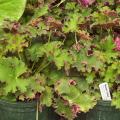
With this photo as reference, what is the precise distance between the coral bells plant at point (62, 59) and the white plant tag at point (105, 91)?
0.03 metres

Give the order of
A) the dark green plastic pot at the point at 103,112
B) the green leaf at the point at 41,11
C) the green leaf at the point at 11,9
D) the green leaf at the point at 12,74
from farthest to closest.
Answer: the green leaf at the point at 11,9, the green leaf at the point at 41,11, the dark green plastic pot at the point at 103,112, the green leaf at the point at 12,74

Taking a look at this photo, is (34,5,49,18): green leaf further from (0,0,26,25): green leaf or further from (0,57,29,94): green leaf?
(0,57,29,94): green leaf

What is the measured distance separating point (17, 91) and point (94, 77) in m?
0.40

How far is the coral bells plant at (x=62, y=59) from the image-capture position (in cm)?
206

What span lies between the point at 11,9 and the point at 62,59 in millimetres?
591

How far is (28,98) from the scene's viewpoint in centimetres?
210

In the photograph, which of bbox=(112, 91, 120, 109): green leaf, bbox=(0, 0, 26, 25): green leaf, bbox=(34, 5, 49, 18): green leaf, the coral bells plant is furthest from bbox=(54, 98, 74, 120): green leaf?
bbox=(0, 0, 26, 25): green leaf

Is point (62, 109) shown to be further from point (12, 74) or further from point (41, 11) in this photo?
point (41, 11)

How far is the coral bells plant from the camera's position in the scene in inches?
81.3

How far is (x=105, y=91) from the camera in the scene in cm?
213

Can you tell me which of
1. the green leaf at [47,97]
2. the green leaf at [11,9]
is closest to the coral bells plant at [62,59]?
the green leaf at [47,97]

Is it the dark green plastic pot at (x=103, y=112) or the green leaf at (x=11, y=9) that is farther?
the green leaf at (x=11, y=9)

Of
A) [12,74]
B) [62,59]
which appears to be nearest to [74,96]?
[62,59]

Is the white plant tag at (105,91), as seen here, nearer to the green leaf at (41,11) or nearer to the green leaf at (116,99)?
the green leaf at (116,99)
